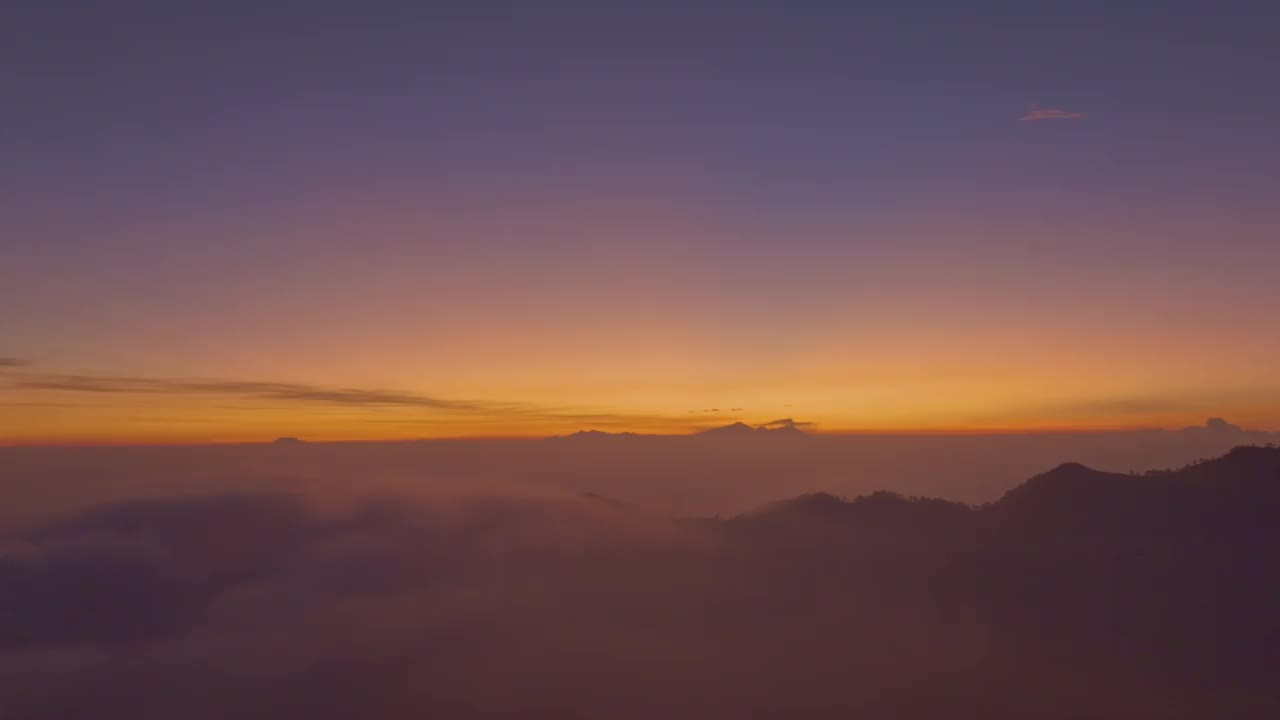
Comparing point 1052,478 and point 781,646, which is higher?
point 1052,478

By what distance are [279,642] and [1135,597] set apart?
177340mm

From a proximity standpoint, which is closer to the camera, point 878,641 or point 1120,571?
point 878,641

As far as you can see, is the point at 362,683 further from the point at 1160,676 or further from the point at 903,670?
the point at 1160,676

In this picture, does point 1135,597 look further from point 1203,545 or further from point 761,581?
point 761,581

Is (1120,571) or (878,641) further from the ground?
(1120,571)

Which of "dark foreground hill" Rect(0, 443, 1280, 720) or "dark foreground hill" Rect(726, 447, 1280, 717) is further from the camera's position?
"dark foreground hill" Rect(726, 447, 1280, 717)

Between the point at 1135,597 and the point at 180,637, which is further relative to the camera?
the point at 180,637

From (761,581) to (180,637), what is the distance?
154527 millimetres

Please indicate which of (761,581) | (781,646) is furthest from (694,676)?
(761,581)

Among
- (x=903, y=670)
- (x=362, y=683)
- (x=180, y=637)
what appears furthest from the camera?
(x=180, y=637)

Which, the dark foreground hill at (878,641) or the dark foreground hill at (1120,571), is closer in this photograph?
the dark foreground hill at (878,641)

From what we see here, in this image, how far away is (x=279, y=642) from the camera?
17338 centimetres

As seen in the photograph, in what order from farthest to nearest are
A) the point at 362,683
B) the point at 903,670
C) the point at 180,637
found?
the point at 180,637, the point at 362,683, the point at 903,670

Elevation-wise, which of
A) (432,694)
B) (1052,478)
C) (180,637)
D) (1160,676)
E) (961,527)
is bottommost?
(180,637)
